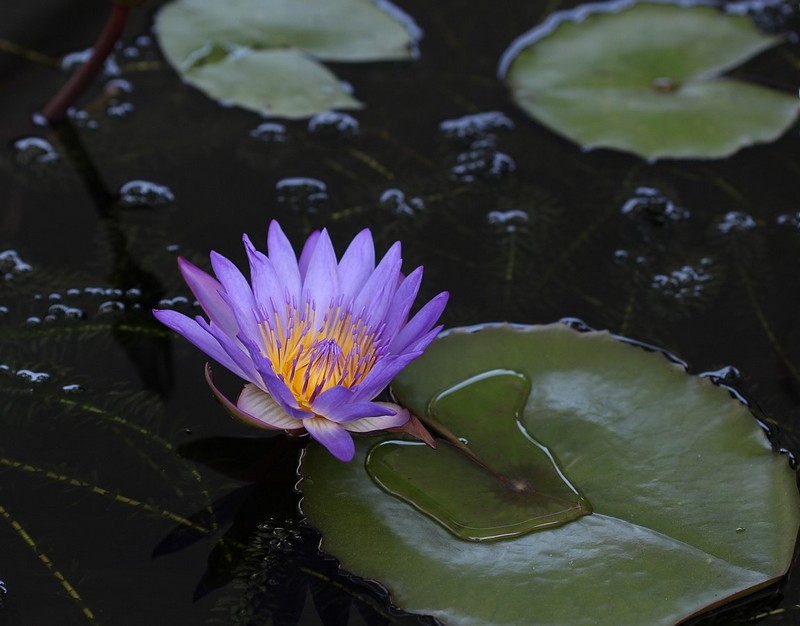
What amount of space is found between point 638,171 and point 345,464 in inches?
43.9

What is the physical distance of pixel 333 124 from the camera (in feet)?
7.66

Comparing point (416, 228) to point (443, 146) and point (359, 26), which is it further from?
point (359, 26)

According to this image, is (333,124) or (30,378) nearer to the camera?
(30,378)

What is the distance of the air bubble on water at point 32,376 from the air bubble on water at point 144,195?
51 centimetres

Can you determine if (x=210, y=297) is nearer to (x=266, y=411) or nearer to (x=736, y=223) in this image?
(x=266, y=411)

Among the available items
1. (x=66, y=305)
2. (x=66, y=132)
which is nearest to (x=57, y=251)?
(x=66, y=305)

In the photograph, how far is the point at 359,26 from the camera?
2559 millimetres

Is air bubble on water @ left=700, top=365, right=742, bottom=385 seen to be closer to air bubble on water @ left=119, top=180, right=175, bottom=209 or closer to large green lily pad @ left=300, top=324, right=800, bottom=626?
large green lily pad @ left=300, top=324, right=800, bottom=626

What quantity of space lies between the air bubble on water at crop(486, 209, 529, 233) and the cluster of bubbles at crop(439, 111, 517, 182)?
131 mm

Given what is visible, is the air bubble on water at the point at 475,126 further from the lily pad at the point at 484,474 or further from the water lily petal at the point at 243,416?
the water lily petal at the point at 243,416

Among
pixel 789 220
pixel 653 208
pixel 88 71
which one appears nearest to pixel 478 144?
pixel 653 208

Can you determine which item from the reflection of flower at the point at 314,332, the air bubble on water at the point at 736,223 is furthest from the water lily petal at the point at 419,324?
the air bubble on water at the point at 736,223

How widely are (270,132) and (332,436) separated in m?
1.09

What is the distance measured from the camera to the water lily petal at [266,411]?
1472 millimetres
